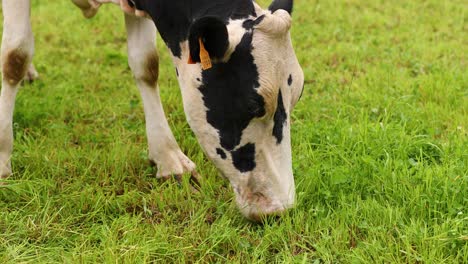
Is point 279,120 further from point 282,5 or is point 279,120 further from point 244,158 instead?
point 282,5

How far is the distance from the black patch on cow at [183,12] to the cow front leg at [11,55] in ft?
3.09

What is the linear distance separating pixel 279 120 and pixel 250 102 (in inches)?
7.5

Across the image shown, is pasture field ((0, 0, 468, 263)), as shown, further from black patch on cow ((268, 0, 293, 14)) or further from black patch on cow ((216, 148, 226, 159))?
black patch on cow ((268, 0, 293, 14))

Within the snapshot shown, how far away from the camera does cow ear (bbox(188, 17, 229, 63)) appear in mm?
2494

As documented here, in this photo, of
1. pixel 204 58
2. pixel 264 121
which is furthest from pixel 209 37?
pixel 264 121

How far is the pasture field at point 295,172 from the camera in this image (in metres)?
2.87

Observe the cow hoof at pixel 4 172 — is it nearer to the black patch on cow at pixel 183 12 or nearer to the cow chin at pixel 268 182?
the black patch on cow at pixel 183 12

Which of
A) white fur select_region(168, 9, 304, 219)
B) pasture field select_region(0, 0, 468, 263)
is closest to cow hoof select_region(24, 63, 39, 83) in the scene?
pasture field select_region(0, 0, 468, 263)

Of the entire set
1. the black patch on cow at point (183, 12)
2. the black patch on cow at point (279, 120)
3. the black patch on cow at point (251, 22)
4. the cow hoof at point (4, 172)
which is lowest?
the cow hoof at point (4, 172)

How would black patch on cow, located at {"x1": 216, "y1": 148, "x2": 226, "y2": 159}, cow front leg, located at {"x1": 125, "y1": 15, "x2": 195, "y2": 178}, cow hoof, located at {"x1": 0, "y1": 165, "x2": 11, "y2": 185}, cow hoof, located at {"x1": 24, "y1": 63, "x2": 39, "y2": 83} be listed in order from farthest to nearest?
cow hoof, located at {"x1": 24, "y1": 63, "x2": 39, "y2": 83} < cow front leg, located at {"x1": 125, "y1": 15, "x2": 195, "y2": 178} < cow hoof, located at {"x1": 0, "y1": 165, "x2": 11, "y2": 185} < black patch on cow, located at {"x1": 216, "y1": 148, "x2": 226, "y2": 159}

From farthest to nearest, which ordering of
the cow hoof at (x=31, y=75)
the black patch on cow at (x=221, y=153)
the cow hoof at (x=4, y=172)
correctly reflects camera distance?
the cow hoof at (x=31, y=75) → the cow hoof at (x=4, y=172) → the black patch on cow at (x=221, y=153)

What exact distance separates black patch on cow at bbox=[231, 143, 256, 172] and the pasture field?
0.97ft

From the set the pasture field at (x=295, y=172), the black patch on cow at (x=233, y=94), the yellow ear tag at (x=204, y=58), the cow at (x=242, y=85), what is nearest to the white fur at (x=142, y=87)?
the pasture field at (x=295, y=172)

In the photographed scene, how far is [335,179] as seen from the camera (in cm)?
336
